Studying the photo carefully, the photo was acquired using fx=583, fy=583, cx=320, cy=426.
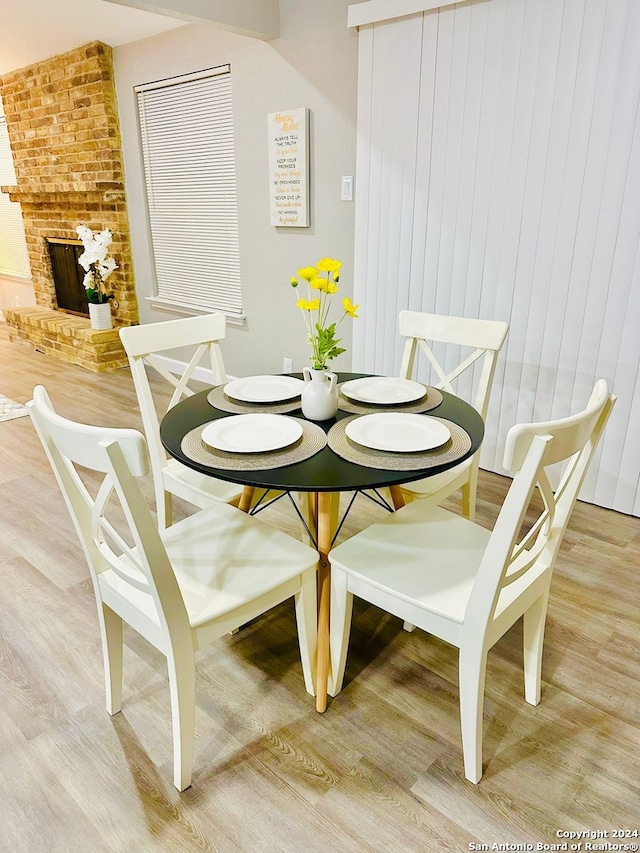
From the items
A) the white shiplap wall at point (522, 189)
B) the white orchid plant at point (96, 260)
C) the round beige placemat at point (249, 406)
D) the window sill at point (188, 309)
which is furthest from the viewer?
the white orchid plant at point (96, 260)

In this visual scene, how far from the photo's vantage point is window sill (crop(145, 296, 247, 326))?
4.14 metres

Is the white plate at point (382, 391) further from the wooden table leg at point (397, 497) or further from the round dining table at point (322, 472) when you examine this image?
the wooden table leg at point (397, 497)

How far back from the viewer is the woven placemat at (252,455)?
4.52 ft

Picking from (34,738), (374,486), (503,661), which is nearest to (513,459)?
(374,486)

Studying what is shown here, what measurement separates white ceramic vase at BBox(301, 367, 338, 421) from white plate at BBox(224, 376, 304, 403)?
0.51 ft

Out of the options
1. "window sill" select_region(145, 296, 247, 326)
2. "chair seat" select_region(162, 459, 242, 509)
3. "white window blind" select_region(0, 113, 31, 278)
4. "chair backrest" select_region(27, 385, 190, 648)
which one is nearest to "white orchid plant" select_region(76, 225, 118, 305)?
"window sill" select_region(145, 296, 247, 326)

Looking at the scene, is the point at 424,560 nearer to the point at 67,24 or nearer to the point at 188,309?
the point at 188,309

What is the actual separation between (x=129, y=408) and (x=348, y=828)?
10.4 ft

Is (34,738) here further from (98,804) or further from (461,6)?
(461,6)

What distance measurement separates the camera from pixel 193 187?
13.7ft

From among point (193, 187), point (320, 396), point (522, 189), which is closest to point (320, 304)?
point (320, 396)

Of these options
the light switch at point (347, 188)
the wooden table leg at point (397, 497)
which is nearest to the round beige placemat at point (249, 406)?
the wooden table leg at point (397, 497)

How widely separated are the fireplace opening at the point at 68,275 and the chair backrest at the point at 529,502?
504 cm

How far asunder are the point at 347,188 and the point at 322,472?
2.34 metres
